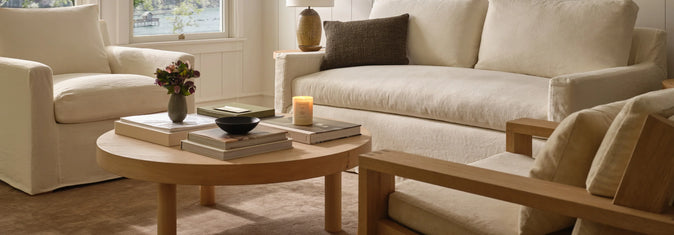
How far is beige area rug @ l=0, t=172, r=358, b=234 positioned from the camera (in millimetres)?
2682

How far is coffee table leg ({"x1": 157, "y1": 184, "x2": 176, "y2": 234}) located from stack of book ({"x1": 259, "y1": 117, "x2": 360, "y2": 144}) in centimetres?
42

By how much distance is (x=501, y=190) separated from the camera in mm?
1382

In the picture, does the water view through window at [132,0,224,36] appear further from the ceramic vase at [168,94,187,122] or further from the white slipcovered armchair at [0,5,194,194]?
the ceramic vase at [168,94,187,122]

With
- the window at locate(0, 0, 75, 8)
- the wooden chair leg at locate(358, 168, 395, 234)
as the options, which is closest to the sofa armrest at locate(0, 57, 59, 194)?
the window at locate(0, 0, 75, 8)

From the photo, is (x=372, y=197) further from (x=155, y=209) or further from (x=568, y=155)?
(x=155, y=209)

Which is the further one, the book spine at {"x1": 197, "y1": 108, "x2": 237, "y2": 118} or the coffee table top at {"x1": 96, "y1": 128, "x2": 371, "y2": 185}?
the book spine at {"x1": 197, "y1": 108, "x2": 237, "y2": 118}

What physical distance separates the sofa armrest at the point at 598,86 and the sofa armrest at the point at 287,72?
152 cm

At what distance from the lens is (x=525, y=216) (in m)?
1.43

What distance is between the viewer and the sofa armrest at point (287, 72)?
387 cm

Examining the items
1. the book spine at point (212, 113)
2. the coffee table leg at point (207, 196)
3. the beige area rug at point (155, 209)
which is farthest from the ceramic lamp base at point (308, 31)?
the book spine at point (212, 113)

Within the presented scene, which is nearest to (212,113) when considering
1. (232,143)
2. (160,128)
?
(160,128)

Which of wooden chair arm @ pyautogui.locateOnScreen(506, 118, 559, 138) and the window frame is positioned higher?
the window frame

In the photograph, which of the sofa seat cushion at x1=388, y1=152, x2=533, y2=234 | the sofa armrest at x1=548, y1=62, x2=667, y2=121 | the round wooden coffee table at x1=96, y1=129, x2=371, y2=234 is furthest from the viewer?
the sofa armrest at x1=548, y1=62, x2=667, y2=121

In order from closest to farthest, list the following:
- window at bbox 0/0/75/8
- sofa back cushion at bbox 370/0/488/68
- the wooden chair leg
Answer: the wooden chair leg
sofa back cushion at bbox 370/0/488/68
window at bbox 0/0/75/8
